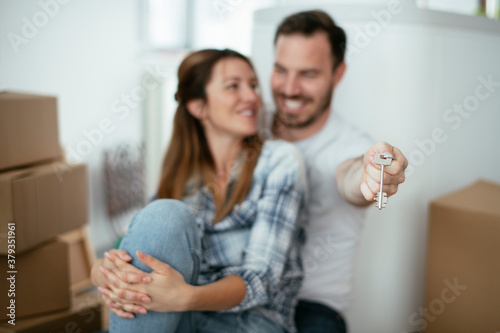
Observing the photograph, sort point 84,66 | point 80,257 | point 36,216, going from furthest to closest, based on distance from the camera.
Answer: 1. point 84,66
2. point 80,257
3. point 36,216

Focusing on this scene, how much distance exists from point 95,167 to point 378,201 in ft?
6.23

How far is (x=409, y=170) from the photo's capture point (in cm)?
123

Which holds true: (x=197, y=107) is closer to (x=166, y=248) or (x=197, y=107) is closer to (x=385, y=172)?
(x=166, y=248)

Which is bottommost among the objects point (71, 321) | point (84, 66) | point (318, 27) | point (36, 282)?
point (71, 321)

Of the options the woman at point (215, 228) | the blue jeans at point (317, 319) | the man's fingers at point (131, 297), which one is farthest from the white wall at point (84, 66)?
the blue jeans at point (317, 319)

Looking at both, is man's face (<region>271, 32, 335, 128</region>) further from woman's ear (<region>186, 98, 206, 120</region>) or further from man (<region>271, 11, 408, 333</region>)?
woman's ear (<region>186, 98, 206, 120</region>)

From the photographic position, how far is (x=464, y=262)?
108 cm

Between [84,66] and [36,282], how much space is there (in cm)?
134

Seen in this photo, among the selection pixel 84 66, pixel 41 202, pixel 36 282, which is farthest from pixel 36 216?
pixel 84 66

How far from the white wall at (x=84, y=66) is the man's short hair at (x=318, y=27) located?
1014 millimetres

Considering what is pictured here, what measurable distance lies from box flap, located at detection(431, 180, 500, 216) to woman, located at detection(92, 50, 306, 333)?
38 cm

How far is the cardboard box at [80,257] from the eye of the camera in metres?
1.78

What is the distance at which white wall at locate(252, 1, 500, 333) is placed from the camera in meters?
1.22

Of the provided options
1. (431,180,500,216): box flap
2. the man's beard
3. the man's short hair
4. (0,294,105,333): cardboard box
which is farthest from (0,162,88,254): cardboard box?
(431,180,500,216): box flap
